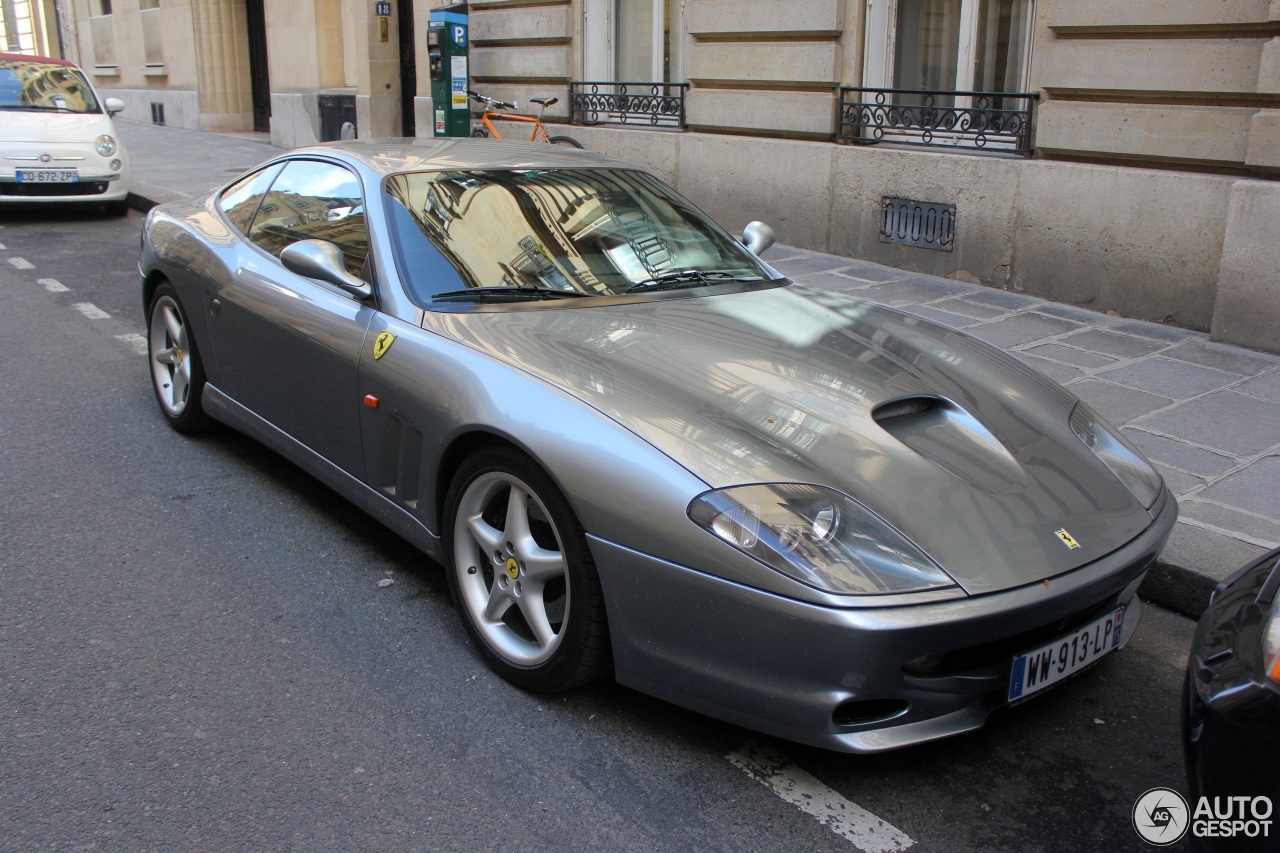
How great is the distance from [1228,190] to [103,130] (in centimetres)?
1037

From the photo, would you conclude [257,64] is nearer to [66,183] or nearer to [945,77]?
[66,183]

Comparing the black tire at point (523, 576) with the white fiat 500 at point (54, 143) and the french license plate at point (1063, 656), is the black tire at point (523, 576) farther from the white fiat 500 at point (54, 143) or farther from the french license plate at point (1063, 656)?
the white fiat 500 at point (54, 143)

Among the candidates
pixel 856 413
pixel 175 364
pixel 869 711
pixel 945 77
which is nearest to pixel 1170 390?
pixel 856 413

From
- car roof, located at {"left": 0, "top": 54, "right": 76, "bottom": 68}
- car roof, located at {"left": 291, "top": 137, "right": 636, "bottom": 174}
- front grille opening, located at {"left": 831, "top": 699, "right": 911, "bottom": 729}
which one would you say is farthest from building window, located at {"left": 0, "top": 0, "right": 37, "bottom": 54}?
front grille opening, located at {"left": 831, "top": 699, "right": 911, "bottom": 729}

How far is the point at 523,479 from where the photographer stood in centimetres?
299

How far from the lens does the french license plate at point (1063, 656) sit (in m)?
2.69

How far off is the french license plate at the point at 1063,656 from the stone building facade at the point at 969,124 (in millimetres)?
4422

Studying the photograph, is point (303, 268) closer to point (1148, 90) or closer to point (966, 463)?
point (966, 463)

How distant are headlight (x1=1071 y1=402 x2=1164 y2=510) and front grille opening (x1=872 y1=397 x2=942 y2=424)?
1.55ft

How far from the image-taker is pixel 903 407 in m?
3.16

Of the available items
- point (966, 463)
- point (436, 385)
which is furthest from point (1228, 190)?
point (436, 385)

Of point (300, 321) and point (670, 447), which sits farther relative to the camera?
point (300, 321)

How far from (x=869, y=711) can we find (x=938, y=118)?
6.97 m

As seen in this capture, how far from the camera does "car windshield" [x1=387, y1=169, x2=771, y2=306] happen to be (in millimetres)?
3691
